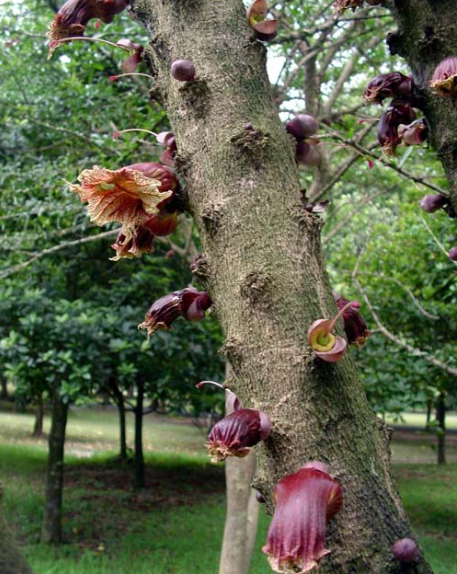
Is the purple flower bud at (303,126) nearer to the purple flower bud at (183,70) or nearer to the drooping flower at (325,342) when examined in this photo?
the purple flower bud at (183,70)

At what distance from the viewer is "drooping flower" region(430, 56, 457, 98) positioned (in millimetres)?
1031

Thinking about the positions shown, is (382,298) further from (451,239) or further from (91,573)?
(91,573)

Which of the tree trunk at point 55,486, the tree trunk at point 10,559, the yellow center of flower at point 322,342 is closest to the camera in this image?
the yellow center of flower at point 322,342

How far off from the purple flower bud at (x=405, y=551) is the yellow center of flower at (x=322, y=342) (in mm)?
227

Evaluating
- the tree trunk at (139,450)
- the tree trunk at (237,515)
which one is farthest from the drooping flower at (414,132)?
the tree trunk at (139,450)

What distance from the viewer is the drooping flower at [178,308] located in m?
1.04

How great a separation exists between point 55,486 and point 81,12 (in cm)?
829

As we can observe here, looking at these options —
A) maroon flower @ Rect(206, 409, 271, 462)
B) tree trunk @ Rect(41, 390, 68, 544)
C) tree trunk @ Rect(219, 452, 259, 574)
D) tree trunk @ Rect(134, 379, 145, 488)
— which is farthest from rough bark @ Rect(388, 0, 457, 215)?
tree trunk @ Rect(134, 379, 145, 488)

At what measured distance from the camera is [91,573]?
6.88 m

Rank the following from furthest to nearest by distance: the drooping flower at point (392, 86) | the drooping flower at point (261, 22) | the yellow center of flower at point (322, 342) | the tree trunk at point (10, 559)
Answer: the tree trunk at point (10, 559) → the drooping flower at point (392, 86) → the drooping flower at point (261, 22) → the yellow center of flower at point (322, 342)

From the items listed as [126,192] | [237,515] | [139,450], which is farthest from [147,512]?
[126,192]

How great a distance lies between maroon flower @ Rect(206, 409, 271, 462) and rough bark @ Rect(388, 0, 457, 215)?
0.56m

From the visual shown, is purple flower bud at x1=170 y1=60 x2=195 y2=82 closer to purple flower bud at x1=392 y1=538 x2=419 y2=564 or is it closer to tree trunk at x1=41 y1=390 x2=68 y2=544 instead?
purple flower bud at x1=392 y1=538 x2=419 y2=564

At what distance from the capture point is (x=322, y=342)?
79 centimetres
